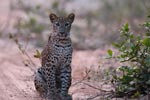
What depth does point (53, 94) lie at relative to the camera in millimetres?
9766

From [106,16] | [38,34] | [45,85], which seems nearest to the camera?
[45,85]

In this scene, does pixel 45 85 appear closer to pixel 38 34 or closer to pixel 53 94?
pixel 53 94

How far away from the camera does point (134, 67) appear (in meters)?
9.88

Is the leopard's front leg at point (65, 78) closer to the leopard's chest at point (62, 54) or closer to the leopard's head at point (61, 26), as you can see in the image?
the leopard's chest at point (62, 54)

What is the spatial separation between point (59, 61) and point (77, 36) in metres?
7.17

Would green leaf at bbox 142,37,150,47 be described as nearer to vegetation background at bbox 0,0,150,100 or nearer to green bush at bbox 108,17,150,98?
green bush at bbox 108,17,150,98

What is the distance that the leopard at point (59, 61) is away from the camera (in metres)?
9.68

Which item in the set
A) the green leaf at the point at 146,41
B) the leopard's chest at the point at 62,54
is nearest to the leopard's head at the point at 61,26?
the leopard's chest at the point at 62,54

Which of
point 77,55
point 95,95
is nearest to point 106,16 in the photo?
point 77,55

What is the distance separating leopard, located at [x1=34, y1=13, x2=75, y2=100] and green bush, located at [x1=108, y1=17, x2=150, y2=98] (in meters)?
0.71

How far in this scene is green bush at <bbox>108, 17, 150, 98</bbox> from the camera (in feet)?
30.8

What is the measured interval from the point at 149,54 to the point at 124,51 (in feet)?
1.37

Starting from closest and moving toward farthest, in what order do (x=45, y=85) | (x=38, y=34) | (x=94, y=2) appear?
(x=45, y=85)
(x=38, y=34)
(x=94, y=2)

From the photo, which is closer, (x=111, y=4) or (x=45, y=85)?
(x=45, y=85)
